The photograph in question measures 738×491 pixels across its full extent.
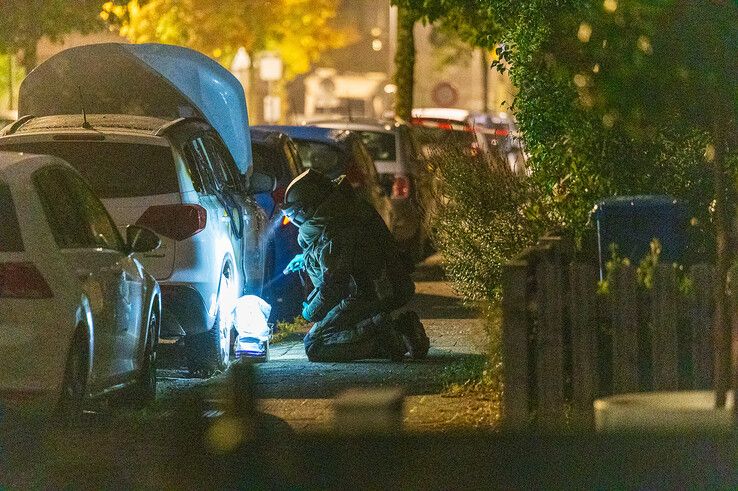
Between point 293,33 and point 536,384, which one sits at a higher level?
point 293,33

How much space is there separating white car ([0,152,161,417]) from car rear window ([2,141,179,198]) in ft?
3.20

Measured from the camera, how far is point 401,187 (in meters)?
20.0

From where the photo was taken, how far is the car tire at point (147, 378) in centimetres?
997

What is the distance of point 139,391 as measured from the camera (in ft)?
32.8

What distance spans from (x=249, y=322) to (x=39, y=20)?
1140cm

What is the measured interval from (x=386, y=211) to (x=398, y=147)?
1852 mm

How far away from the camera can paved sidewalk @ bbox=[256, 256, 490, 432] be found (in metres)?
9.52

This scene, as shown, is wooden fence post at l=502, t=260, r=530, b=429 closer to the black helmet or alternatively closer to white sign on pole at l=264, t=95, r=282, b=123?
the black helmet

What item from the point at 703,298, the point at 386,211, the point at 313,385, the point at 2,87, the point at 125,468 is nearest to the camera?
the point at 125,468

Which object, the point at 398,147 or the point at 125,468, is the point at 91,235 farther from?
the point at 398,147

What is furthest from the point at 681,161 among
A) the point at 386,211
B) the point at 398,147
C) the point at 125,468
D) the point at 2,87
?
the point at 2,87

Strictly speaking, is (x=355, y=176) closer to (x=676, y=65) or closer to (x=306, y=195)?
(x=306, y=195)

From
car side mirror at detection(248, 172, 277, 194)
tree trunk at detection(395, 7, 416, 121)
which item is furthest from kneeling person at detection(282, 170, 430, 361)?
tree trunk at detection(395, 7, 416, 121)

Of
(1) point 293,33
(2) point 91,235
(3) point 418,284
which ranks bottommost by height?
(3) point 418,284
